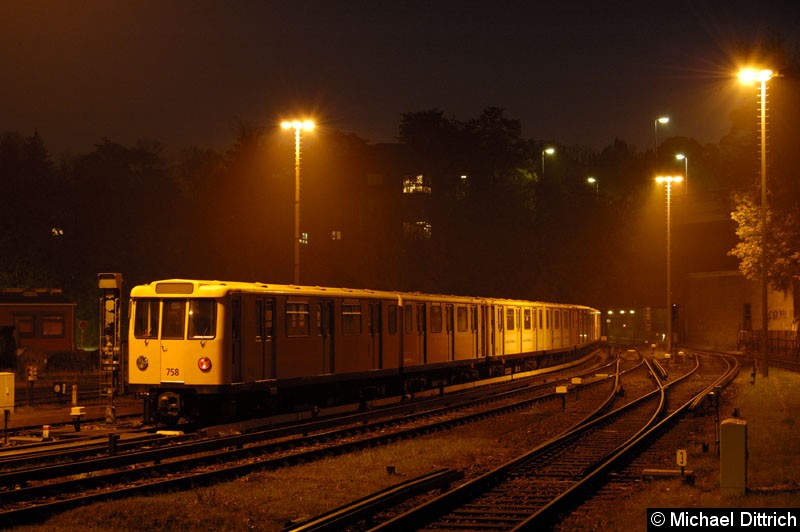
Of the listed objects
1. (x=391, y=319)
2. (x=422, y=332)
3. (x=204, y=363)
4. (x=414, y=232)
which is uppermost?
(x=414, y=232)

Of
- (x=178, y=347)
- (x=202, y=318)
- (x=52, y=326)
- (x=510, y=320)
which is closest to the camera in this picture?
(x=202, y=318)

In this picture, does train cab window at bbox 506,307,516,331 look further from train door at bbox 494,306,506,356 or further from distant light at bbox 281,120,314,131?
distant light at bbox 281,120,314,131

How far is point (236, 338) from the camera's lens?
18.6 metres

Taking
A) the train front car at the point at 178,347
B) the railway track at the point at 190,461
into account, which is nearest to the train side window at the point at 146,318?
the train front car at the point at 178,347

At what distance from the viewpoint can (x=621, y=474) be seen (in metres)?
13.9

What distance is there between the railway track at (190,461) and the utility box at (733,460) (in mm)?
6387

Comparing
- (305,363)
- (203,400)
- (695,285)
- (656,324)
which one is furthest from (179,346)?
(656,324)

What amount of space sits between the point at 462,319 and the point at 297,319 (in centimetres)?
1057

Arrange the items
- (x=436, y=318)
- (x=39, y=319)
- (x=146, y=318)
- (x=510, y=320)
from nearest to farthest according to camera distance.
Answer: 1. (x=146, y=318)
2. (x=436, y=318)
3. (x=510, y=320)
4. (x=39, y=319)

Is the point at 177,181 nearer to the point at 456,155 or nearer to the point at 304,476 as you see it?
the point at 456,155

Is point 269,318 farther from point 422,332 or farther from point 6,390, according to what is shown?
point 422,332

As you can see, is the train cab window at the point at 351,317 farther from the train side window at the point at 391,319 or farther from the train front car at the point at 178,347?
the train front car at the point at 178,347

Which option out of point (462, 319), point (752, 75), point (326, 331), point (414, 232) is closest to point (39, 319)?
point (462, 319)

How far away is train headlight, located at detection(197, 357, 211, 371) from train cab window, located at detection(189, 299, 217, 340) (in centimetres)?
41
